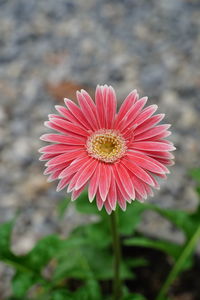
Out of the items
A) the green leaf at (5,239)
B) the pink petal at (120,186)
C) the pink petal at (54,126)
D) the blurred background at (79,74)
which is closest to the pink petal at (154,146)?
the pink petal at (120,186)

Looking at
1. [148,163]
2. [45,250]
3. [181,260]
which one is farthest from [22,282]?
[148,163]

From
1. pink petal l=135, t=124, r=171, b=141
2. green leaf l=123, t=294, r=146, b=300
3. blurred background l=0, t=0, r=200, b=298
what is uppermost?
blurred background l=0, t=0, r=200, b=298

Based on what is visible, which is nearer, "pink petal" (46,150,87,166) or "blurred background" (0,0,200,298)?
"pink petal" (46,150,87,166)

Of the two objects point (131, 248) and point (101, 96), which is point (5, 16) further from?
point (101, 96)

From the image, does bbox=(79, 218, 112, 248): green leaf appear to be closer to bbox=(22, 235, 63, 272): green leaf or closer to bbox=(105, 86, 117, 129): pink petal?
bbox=(22, 235, 63, 272): green leaf

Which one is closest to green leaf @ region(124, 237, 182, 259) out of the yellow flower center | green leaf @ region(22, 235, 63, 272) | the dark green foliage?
the dark green foliage
